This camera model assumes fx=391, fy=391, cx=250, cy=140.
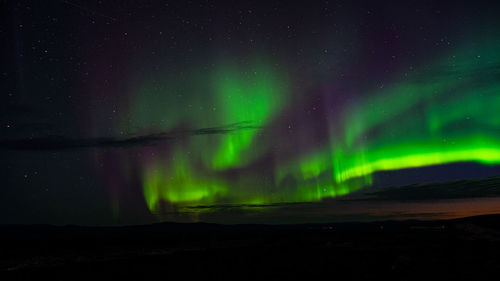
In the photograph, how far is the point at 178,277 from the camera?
2378 centimetres

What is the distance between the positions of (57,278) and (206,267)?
9741 mm

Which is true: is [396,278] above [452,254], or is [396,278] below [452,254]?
above

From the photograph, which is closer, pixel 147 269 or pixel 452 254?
pixel 147 269

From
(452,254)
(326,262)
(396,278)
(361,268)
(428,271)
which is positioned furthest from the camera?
(452,254)

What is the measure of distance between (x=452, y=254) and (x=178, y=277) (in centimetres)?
2100

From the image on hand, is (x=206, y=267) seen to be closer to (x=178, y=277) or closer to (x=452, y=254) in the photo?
(x=178, y=277)

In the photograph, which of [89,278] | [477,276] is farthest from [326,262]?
[89,278]

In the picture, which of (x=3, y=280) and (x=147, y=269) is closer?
(x=3, y=280)

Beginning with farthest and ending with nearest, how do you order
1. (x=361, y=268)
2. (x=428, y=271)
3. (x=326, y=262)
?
(x=326, y=262) → (x=361, y=268) → (x=428, y=271)

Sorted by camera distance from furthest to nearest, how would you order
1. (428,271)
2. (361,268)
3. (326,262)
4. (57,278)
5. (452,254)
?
(452,254)
(326,262)
(57,278)
(361,268)
(428,271)

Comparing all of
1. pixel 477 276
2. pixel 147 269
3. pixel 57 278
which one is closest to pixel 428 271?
pixel 477 276

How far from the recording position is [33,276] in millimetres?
26281

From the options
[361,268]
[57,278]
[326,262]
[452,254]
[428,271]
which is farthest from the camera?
[452,254]

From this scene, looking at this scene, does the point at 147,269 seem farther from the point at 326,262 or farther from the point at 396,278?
the point at 396,278
